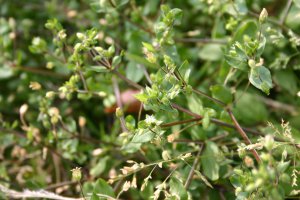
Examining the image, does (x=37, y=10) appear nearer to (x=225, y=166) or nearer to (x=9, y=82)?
(x=9, y=82)

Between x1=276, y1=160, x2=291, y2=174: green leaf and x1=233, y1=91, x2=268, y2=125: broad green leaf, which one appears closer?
x1=276, y1=160, x2=291, y2=174: green leaf

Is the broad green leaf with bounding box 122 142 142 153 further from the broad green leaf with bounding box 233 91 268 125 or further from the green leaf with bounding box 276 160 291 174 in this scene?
the green leaf with bounding box 276 160 291 174

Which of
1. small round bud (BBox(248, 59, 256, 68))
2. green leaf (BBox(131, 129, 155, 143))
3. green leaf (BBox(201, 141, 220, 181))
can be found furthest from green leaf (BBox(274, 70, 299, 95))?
green leaf (BBox(131, 129, 155, 143))

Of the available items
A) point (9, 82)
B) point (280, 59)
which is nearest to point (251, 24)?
point (280, 59)

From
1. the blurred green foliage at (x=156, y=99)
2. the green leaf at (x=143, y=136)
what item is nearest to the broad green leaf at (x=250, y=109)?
the blurred green foliage at (x=156, y=99)

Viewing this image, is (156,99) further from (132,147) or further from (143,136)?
(132,147)

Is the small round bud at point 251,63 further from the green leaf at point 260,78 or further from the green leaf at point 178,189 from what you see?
the green leaf at point 178,189
